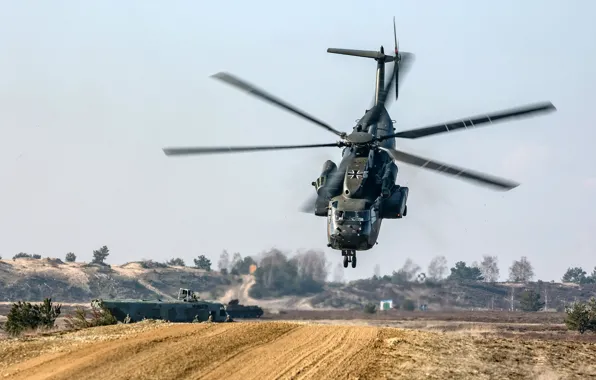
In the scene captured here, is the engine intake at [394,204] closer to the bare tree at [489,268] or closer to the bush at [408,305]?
the bush at [408,305]

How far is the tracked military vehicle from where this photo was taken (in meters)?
36.2

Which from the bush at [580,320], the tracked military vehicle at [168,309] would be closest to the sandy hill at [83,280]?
A: the bush at [580,320]

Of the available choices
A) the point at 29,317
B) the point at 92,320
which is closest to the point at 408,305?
the point at 29,317

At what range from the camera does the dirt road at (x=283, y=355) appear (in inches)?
752

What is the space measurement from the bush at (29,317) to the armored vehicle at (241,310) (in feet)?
121

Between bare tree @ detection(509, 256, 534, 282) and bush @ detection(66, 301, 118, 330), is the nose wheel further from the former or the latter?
bare tree @ detection(509, 256, 534, 282)

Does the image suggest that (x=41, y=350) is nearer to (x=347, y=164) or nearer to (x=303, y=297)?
(x=347, y=164)

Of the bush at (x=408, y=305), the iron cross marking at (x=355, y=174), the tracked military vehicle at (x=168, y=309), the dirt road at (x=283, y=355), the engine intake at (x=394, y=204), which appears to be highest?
the iron cross marking at (x=355, y=174)

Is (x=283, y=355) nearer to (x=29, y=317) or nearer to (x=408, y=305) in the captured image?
(x=29, y=317)

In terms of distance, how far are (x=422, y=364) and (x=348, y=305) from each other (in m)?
79.6

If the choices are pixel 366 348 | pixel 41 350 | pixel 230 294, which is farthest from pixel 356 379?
pixel 230 294

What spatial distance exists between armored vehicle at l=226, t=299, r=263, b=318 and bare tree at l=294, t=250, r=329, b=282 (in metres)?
13.8

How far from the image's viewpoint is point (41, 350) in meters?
22.9

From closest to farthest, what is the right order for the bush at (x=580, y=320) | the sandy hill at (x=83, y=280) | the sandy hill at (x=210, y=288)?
1. the bush at (x=580, y=320)
2. the sandy hill at (x=210, y=288)
3. the sandy hill at (x=83, y=280)
